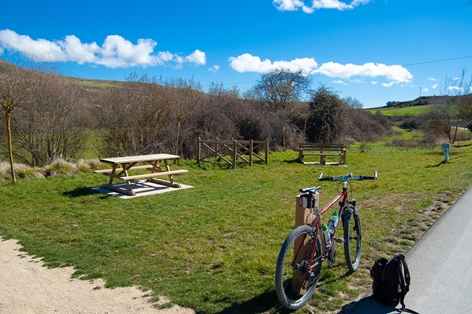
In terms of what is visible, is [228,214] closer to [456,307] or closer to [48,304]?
[48,304]

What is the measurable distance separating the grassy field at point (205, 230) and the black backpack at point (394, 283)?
32 cm

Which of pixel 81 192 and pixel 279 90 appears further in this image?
pixel 279 90

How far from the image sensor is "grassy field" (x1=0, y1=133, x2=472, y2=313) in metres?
3.88

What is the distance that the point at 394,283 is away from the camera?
10.7 feet

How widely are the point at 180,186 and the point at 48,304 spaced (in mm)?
6718

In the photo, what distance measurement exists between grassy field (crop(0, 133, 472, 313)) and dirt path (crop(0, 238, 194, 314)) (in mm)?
167

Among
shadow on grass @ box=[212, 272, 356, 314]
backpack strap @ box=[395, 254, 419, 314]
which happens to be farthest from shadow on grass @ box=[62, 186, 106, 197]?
backpack strap @ box=[395, 254, 419, 314]

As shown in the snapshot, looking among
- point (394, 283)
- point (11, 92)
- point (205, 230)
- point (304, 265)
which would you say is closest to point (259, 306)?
point (304, 265)

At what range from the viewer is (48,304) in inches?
146

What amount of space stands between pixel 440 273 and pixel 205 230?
11.7 ft

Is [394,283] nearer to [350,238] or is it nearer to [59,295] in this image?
[350,238]

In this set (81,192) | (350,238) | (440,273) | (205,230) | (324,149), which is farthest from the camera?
(324,149)

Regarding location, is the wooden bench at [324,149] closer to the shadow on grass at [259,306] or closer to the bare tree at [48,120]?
the bare tree at [48,120]

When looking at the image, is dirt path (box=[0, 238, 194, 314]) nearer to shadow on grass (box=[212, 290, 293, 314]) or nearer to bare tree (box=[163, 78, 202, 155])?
shadow on grass (box=[212, 290, 293, 314])
